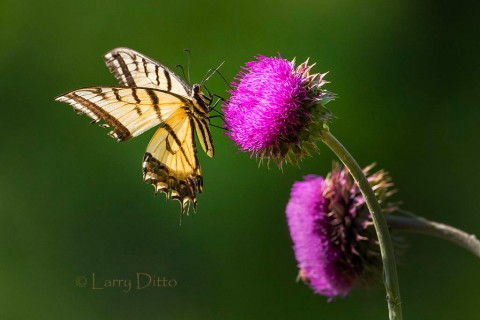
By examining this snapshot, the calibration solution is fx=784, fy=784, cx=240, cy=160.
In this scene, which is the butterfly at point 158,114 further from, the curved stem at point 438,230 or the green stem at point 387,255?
the green stem at point 387,255

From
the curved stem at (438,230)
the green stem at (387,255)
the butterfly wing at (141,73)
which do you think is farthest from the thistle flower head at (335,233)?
the green stem at (387,255)

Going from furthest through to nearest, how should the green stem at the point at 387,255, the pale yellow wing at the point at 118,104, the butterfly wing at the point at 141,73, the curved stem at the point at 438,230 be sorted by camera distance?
the butterfly wing at the point at 141,73 < the pale yellow wing at the point at 118,104 < the curved stem at the point at 438,230 < the green stem at the point at 387,255

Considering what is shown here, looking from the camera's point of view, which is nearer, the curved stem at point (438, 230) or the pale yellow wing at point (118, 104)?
the curved stem at point (438, 230)

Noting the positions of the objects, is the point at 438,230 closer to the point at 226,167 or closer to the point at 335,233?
the point at 335,233

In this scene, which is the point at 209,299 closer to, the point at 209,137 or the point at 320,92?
the point at 209,137

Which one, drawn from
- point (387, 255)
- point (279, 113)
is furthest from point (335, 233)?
point (387, 255)

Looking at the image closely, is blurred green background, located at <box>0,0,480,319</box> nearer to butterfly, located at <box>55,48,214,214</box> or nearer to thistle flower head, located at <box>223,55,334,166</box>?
butterfly, located at <box>55,48,214,214</box>

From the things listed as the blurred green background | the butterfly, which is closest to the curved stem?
the butterfly
